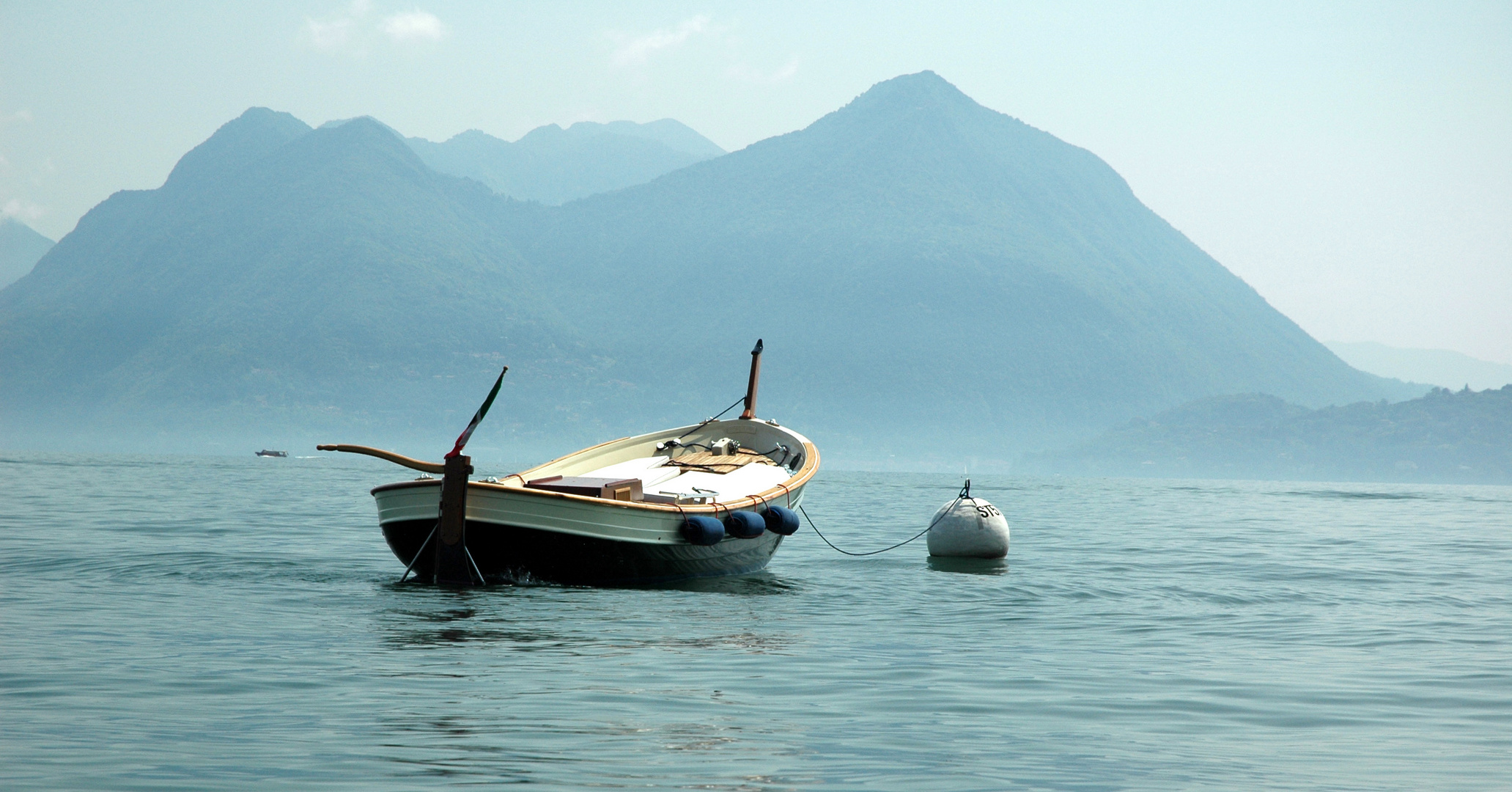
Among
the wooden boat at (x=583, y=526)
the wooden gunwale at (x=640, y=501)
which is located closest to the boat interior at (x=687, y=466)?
the wooden boat at (x=583, y=526)

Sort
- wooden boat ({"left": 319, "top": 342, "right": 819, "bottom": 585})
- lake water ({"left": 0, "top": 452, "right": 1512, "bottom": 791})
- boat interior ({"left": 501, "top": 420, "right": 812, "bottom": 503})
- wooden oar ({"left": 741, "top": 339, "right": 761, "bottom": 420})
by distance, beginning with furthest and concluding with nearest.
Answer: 1. wooden oar ({"left": 741, "top": 339, "right": 761, "bottom": 420})
2. boat interior ({"left": 501, "top": 420, "right": 812, "bottom": 503})
3. wooden boat ({"left": 319, "top": 342, "right": 819, "bottom": 585})
4. lake water ({"left": 0, "top": 452, "right": 1512, "bottom": 791})

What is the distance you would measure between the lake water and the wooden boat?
0.51 meters

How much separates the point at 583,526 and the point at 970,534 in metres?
11.3

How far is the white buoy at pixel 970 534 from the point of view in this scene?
28.6m

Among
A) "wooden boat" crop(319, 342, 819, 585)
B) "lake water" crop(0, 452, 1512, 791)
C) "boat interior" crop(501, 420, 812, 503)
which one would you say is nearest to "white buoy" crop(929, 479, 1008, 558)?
"lake water" crop(0, 452, 1512, 791)

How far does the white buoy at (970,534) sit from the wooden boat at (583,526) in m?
4.98

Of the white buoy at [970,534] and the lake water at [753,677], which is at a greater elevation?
the white buoy at [970,534]

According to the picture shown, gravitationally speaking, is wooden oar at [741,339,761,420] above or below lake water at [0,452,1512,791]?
above

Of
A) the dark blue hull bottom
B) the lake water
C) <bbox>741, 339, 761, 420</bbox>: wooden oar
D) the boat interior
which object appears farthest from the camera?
<bbox>741, 339, 761, 420</bbox>: wooden oar

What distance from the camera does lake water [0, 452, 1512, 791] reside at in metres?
9.35

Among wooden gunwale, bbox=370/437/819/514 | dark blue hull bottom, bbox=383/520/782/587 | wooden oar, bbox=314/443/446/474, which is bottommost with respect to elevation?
dark blue hull bottom, bbox=383/520/782/587

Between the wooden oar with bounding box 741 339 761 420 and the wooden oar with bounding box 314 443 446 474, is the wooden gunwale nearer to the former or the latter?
the wooden oar with bounding box 314 443 446 474

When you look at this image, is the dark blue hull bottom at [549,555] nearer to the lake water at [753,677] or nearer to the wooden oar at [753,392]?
the lake water at [753,677]

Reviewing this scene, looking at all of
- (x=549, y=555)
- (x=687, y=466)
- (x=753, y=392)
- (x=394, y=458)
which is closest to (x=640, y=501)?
(x=549, y=555)
